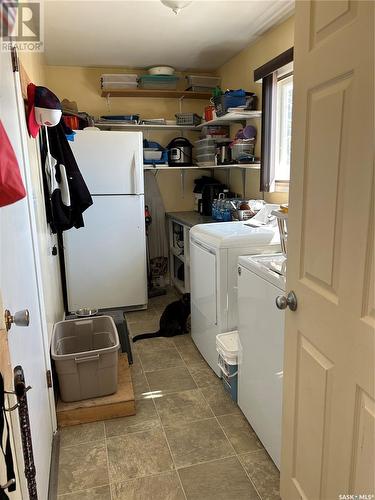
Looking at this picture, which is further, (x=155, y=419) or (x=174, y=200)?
(x=174, y=200)

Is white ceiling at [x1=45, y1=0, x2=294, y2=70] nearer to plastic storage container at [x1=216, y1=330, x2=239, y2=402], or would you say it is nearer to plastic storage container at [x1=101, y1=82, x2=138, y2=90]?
plastic storage container at [x1=101, y1=82, x2=138, y2=90]

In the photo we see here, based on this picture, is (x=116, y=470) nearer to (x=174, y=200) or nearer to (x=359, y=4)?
(x=359, y=4)

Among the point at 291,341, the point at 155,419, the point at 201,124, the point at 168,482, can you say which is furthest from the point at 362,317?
the point at 201,124

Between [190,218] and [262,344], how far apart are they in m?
2.15

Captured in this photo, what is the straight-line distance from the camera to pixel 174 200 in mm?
4410

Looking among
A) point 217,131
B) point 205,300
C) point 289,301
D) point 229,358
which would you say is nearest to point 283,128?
point 217,131

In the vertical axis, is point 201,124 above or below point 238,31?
below

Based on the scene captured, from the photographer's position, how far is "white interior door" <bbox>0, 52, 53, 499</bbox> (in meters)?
1.12

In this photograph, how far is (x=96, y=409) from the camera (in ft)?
6.92

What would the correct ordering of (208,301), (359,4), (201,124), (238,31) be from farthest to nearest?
(201,124) → (238,31) → (208,301) → (359,4)

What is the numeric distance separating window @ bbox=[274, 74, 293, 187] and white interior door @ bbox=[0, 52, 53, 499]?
2062 mm

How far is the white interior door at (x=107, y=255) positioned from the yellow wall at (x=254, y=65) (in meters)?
1.08

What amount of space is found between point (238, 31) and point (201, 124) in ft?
3.45

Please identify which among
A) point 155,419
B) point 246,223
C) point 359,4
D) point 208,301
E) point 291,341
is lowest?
point 155,419
